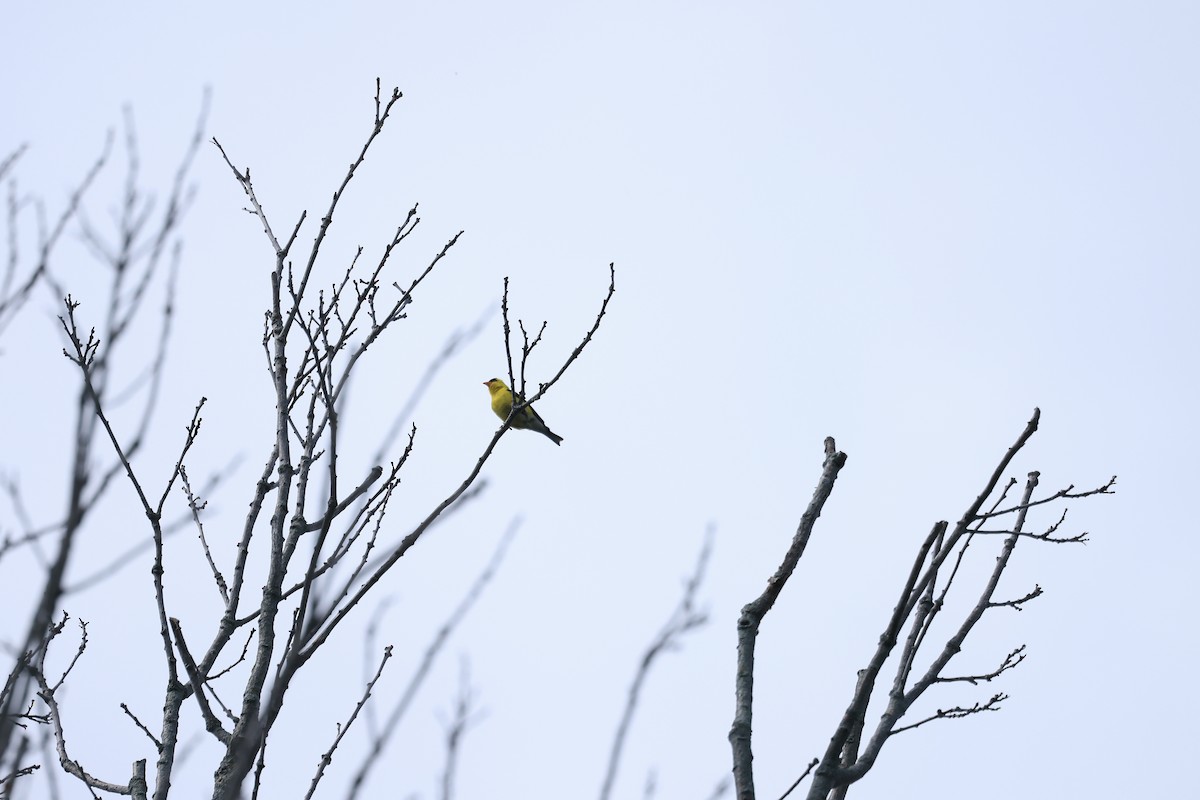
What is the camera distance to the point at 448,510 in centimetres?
344

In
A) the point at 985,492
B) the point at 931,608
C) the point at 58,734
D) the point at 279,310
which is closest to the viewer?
the point at 985,492

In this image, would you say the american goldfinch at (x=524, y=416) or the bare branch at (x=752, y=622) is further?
the american goldfinch at (x=524, y=416)

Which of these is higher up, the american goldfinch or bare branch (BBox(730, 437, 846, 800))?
the american goldfinch

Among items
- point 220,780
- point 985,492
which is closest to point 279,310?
point 220,780

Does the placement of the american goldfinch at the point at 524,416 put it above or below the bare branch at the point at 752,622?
above

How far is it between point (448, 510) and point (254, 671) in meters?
0.78

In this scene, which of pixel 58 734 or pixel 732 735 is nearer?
pixel 732 735

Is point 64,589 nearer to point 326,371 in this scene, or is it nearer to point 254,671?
point 254,671

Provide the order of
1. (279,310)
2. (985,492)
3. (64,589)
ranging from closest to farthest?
(64,589) → (985,492) → (279,310)

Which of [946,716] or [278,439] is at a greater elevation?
[278,439]

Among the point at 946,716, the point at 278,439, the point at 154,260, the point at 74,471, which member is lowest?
the point at 74,471

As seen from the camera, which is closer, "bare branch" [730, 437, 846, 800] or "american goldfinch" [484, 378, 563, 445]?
"bare branch" [730, 437, 846, 800]

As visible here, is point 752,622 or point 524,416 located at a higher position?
point 524,416

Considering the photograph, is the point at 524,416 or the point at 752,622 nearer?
the point at 752,622
